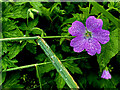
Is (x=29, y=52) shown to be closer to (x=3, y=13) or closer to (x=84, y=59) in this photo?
(x=3, y=13)

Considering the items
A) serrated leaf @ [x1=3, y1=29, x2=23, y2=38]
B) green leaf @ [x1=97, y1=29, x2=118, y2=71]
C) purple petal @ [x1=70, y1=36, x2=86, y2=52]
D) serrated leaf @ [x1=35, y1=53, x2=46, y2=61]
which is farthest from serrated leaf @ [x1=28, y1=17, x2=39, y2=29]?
green leaf @ [x1=97, y1=29, x2=118, y2=71]

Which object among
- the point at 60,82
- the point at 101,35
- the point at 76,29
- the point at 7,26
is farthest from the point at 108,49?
the point at 7,26

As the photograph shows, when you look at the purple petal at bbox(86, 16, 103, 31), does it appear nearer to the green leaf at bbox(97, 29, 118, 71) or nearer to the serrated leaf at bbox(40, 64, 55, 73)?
the green leaf at bbox(97, 29, 118, 71)

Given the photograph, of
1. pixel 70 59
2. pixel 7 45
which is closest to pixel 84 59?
pixel 70 59

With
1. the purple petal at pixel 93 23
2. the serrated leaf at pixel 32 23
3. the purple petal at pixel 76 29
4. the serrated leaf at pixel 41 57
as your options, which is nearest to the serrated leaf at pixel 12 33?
the serrated leaf at pixel 32 23

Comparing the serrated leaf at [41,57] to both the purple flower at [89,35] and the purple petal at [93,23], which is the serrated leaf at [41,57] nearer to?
the purple flower at [89,35]

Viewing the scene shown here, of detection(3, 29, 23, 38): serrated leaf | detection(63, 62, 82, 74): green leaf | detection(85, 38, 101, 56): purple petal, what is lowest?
detection(63, 62, 82, 74): green leaf

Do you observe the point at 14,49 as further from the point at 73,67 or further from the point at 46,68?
the point at 73,67
